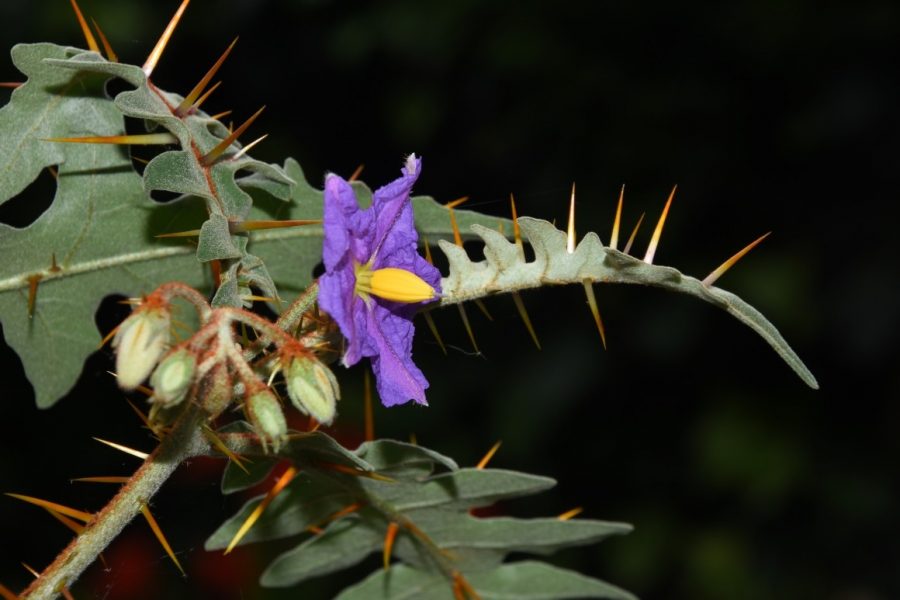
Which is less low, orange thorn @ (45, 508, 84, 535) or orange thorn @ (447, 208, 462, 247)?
orange thorn @ (447, 208, 462, 247)

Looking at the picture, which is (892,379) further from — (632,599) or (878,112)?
(632,599)

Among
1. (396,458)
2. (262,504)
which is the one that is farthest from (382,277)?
(262,504)

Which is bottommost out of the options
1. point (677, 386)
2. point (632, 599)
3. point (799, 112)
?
point (677, 386)

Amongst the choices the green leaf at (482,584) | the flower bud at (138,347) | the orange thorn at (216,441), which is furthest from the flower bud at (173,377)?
the green leaf at (482,584)

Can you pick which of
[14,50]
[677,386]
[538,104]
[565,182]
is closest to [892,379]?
[677,386]

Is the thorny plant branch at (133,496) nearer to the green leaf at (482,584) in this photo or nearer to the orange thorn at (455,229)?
the orange thorn at (455,229)

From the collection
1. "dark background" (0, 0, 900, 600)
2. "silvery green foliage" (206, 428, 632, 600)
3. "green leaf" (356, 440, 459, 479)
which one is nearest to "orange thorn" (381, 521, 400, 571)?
"silvery green foliage" (206, 428, 632, 600)

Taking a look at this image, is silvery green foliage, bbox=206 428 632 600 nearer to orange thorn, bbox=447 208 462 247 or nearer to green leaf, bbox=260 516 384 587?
green leaf, bbox=260 516 384 587
